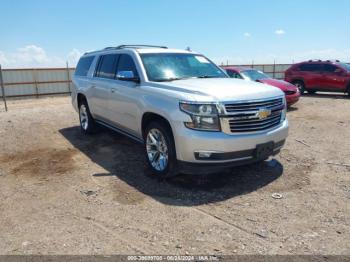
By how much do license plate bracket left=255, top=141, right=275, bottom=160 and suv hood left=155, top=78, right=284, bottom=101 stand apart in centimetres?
65

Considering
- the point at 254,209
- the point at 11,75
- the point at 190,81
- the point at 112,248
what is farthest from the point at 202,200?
the point at 11,75

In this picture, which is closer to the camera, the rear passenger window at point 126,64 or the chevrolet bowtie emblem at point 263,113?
the chevrolet bowtie emblem at point 263,113

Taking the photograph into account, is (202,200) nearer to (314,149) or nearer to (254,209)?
(254,209)

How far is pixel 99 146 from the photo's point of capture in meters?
6.98

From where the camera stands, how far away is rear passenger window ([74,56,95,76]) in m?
7.62

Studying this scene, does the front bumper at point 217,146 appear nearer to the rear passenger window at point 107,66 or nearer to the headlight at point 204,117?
the headlight at point 204,117

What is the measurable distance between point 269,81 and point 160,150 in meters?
7.80

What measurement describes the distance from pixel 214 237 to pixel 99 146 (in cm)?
418

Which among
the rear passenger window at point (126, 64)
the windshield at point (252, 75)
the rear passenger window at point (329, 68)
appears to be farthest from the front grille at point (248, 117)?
the rear passenger window at point (329, 68)

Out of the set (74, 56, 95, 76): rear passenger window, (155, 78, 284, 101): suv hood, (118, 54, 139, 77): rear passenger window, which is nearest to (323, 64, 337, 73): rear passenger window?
(74, 56, 95, 76): rear passenger window

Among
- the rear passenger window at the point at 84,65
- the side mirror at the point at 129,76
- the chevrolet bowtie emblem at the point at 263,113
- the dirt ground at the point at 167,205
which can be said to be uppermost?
the rear passenger window at the point at 84,65

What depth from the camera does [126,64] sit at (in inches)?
230

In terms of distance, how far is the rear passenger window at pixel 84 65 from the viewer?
762cm

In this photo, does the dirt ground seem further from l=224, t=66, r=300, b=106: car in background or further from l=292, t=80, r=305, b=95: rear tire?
l=292, t=80, r=305, b=95: rear tire
